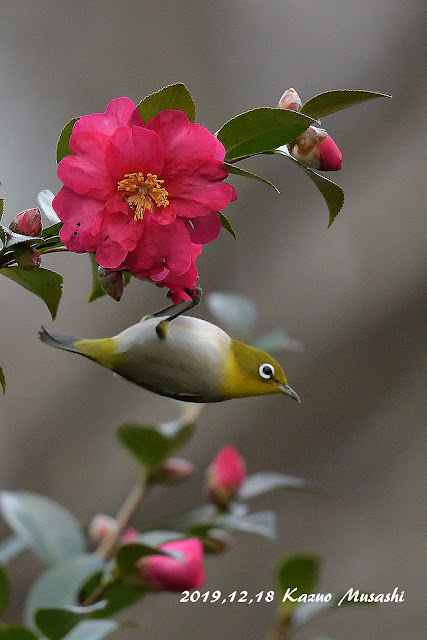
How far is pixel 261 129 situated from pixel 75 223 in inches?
5.0

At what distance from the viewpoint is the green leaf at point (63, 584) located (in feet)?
2.62

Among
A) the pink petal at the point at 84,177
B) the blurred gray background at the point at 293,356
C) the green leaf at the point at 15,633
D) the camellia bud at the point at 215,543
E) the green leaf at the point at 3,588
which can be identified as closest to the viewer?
the pink petal at the point at 84,177

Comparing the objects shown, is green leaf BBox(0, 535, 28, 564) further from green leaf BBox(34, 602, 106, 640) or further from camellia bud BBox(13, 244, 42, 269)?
camellia bud BBox(13, 244, 42, 269)

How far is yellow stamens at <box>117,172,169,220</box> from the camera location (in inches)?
17.0

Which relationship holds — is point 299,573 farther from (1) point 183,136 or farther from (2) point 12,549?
(1) point 183,136

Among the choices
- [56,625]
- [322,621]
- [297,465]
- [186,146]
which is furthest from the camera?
[297,465]

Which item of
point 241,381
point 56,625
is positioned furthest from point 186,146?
point 56,625

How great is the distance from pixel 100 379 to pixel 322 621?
98 centimetres

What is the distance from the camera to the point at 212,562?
2.25 meters

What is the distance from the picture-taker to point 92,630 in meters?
0.66

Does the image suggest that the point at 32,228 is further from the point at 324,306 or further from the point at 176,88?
the point at 324,306

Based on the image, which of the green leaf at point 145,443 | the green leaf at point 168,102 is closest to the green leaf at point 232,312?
the green leaf at point 145,443

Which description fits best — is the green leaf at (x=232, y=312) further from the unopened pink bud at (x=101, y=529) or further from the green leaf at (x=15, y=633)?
the green leaf at (x=15, y=633)

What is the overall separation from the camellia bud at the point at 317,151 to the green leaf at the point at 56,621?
449 millimetres
